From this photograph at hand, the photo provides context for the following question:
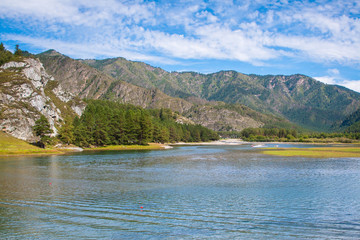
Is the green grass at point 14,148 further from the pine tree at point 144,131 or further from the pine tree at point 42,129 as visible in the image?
the pine tree at point 144,131

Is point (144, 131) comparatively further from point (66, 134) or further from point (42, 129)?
point (42, 129)

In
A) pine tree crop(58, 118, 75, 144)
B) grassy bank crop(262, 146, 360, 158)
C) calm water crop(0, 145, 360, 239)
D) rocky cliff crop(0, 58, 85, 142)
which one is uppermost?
rocky cliff crop(0, 58, 85, 142)

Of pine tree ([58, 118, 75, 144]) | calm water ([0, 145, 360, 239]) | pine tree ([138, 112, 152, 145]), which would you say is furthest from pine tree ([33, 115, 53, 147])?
calm water ([0, 145, 360, 239])

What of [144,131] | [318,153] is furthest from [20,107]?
[318,153]

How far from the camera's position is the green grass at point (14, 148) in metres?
96.4

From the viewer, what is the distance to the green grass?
96406 millimetres

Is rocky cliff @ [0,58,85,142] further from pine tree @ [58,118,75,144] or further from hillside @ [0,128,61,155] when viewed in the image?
pine tree @ [58,118,75,144]

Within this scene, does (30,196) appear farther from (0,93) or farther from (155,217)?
(0,93)

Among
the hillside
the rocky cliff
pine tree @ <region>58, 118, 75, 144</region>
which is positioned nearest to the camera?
the hillside

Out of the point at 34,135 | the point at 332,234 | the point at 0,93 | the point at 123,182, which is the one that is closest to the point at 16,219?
the point at 123,182

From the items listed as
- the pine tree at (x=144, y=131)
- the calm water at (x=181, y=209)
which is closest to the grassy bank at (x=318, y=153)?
the calm water at (x=181, y=209)

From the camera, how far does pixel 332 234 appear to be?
65.7 ft

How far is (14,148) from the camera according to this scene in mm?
100562

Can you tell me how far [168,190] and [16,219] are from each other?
59.1 ft
